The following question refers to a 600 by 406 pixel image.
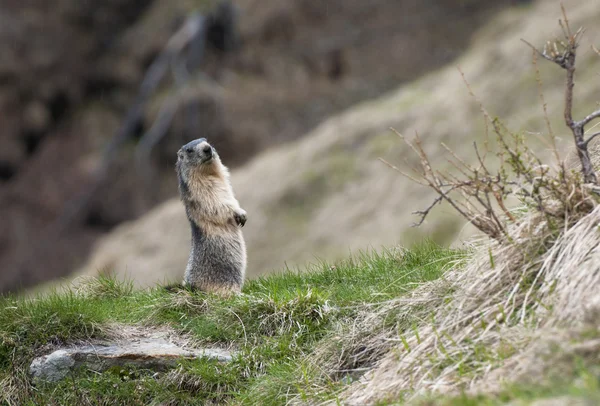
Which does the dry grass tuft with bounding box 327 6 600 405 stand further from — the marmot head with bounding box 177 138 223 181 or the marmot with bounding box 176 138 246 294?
the marmot head with bounding box 177 138 223 181

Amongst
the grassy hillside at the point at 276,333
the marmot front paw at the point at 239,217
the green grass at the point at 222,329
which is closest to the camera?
the grassy hillside at the point at 276,333

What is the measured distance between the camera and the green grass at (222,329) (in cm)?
724

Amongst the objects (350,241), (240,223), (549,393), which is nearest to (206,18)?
(350,241)

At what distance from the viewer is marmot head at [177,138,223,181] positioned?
32.9 feet

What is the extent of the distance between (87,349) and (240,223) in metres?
2.72

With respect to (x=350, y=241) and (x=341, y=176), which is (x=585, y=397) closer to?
(x=350, y=241)

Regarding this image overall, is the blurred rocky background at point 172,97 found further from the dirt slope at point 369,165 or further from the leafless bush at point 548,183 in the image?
the leafless bush at point 548,183

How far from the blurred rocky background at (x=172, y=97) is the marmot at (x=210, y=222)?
1486 centimetres

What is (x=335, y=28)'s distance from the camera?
29.6 meters

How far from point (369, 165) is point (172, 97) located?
8.67m

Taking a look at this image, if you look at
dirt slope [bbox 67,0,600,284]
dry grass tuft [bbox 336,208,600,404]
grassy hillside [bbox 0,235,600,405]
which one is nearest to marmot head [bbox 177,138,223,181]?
grassy hillside [bbox 0,235,600,405]

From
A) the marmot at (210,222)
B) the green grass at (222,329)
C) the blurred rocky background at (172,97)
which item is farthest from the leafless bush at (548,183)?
the blurred rocky background at (172,97)

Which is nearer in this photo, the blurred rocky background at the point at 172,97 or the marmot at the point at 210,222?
the marmot at the point at 210,222

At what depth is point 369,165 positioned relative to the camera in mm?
24078
